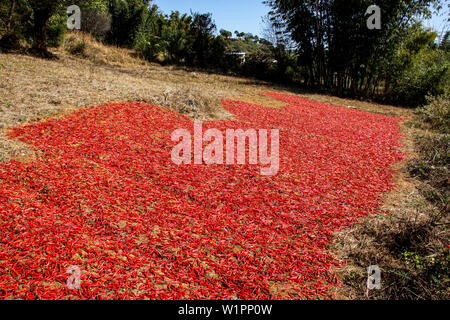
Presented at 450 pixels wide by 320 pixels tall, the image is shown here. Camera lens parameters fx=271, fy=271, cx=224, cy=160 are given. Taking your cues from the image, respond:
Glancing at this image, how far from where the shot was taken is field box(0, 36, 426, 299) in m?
3.18

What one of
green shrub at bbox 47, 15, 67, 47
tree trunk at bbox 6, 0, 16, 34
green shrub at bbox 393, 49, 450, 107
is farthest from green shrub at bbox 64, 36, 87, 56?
green shrub at bbox 393, 49, 450, 107

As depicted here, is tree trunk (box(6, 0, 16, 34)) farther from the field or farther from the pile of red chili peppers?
the pile of red chili peppers

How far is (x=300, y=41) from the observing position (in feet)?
78.2

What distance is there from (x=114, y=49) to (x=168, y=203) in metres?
22.4

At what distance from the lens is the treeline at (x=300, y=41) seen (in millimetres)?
16250

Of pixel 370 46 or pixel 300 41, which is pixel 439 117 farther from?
pixel 300 41

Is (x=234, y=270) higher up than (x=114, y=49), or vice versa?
(x=114, y=49)

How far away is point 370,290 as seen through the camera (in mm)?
3242

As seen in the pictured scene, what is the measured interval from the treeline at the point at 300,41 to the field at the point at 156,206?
9.61 meters

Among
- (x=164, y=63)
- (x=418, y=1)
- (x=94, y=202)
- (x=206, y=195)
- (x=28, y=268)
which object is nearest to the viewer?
(x=28, y=268)

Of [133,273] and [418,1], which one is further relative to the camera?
[418,1]
